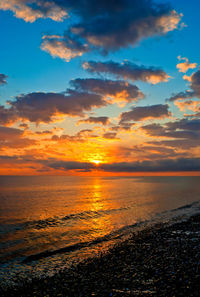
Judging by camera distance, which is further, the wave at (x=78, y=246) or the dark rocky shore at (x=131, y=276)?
the wave at (x=78, y=246)

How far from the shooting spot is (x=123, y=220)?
42.8 meters

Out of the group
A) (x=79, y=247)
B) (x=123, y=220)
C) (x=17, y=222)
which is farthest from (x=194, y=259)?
(x=17, y=222)

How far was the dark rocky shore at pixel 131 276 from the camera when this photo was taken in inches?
518

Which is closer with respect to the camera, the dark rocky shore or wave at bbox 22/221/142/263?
the dark rocky shore

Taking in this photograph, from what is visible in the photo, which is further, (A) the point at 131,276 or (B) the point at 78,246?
(B) the point at 78,246

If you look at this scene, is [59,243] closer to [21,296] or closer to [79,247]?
[79,247]

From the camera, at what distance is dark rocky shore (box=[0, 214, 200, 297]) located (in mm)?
13156

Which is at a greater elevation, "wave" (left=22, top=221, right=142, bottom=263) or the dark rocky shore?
the dark rocky shore

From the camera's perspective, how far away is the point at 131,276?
15.3 metres

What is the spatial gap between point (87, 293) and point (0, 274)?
9810 millimetres

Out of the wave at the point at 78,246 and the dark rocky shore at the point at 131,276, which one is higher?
the dark rocky shore at the point at 131,276

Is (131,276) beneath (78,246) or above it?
above

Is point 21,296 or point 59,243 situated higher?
point 21,296

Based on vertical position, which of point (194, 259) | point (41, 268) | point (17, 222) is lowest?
point (17, 222)
